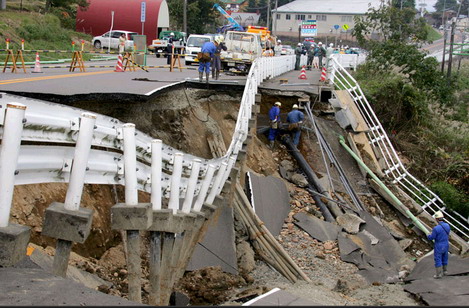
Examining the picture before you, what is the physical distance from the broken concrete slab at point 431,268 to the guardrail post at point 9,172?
36.5 ft

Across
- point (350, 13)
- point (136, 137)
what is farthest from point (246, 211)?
point (350, 13)

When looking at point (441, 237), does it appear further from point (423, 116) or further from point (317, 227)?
point (423, 116)

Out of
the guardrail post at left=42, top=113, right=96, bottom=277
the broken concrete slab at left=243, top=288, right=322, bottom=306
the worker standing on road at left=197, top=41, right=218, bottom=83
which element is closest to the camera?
the broken concrete slab at left=243, top=288, right=322, bottom=306

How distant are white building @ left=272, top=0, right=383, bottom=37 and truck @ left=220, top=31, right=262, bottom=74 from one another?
263 feet

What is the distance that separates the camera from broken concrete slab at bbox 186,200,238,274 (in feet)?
38.4

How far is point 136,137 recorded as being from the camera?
721cm

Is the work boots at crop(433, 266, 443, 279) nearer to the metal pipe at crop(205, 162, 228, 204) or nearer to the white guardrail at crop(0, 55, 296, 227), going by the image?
the metal pipe at crop(205, 162, 228, 204)

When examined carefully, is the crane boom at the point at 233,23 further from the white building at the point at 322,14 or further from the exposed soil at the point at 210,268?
the white building at the point at 322,14

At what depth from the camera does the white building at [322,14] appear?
112 m

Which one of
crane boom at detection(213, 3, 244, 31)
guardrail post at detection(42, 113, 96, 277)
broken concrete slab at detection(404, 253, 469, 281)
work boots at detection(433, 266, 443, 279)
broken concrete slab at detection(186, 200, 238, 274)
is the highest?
crane boom at detection(213, 3, 244, 31)

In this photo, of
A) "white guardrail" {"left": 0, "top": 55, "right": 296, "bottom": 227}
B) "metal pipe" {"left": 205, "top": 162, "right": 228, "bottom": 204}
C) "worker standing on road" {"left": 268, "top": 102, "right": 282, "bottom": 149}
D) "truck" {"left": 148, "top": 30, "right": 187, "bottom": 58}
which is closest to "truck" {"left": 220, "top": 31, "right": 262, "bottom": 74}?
"worker standing on road" {"left": 268, "top": 102, "right": 282, "bottom": 149}

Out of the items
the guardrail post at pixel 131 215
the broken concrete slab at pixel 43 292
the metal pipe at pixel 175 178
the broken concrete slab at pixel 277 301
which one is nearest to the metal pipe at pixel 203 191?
the metal pipe at pixel 175 178

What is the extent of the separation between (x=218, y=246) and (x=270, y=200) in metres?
4.56

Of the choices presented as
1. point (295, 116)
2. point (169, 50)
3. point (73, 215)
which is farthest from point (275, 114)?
point (169, 50)
